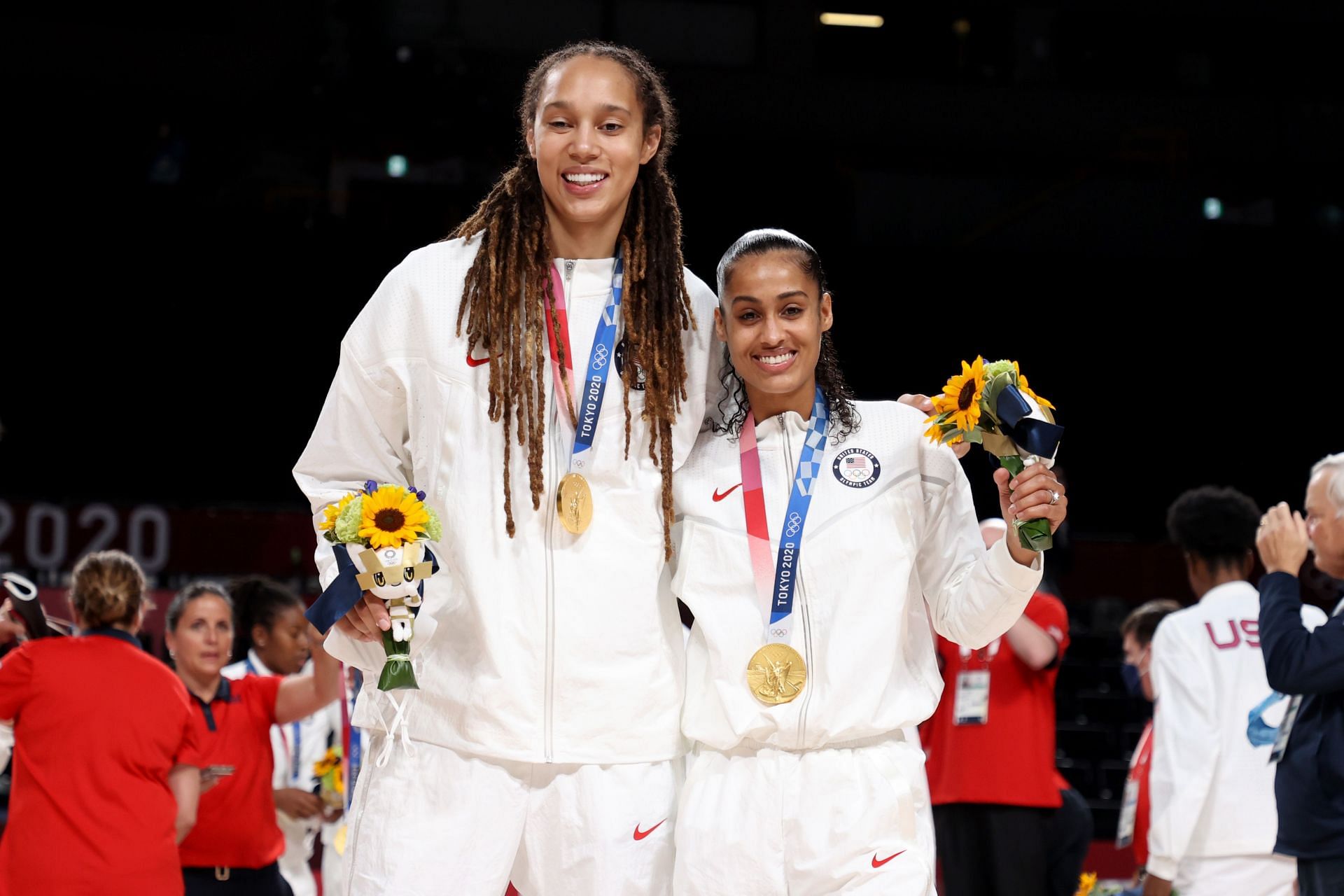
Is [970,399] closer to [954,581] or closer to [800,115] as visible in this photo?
[954,581]

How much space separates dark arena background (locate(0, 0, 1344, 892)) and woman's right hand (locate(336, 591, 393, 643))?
7365 mm

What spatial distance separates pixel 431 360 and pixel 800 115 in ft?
38.4

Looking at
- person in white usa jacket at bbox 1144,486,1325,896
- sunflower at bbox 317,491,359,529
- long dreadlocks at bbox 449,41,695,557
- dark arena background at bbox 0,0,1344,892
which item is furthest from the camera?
dark arena background at bbox 0,0,1344,892

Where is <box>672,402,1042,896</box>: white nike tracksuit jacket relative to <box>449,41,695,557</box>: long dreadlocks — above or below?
below

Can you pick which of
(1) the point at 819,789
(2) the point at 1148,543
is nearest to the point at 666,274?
(1) the point at 819,789

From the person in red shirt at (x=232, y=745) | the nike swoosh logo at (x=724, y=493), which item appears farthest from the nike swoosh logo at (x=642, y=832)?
the person in red shirt at (x=232, y=745)

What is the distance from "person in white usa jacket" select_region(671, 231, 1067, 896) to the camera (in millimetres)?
2691

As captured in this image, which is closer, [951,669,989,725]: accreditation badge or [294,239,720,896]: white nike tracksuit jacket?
[294,239,720,896]: white nike tracksuit jacket

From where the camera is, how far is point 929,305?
12352mm

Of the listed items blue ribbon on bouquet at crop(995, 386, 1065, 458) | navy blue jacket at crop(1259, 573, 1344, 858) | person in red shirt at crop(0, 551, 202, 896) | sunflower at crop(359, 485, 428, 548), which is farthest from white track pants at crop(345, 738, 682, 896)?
person in red shirt at crop(0, 551, 202, 896)

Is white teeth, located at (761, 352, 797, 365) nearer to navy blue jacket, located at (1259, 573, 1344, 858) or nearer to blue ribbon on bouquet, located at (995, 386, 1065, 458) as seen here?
blue ribbon on bouquet, located at (995, 386, 1065, 458)

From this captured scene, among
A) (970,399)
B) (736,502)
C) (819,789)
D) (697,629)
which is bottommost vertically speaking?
(819,789)

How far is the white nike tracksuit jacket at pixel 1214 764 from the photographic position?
200 inches

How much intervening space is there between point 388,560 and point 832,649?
2.71 ft
